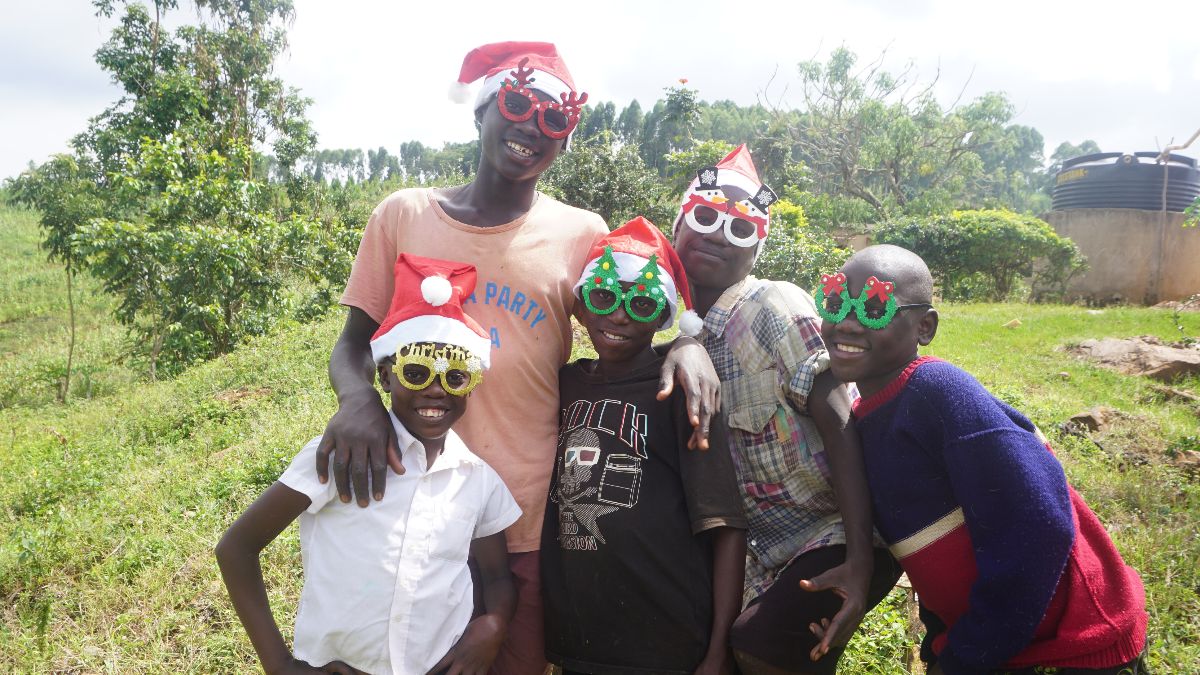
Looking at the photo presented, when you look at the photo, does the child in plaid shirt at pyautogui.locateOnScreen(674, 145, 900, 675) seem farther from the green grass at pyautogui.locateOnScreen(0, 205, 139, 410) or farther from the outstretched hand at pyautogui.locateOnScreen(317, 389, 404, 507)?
the green grass at pyautogui.locateOnScreen(0, 205, 139, 410)

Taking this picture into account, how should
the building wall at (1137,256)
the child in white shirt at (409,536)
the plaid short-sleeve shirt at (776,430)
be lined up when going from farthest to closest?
the building wall at (1137,256) < the plaid short-sleeve shirt at (776,430) < the child in white shirt at (409,536)

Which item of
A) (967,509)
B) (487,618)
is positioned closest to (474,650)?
(487,618)

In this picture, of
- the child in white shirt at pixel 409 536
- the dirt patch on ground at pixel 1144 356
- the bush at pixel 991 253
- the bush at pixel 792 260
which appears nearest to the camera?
the child in white shirt at pixel 409 536

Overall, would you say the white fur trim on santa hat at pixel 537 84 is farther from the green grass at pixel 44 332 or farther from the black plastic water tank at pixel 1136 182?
the black plastic water tank at pixel 1136 182

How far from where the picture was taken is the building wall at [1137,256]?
12977 mm

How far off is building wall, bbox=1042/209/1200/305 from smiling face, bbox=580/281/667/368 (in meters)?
14.3

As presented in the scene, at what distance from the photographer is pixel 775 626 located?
1862 millimetres

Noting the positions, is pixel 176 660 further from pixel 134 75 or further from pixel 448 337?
pixel 134 75

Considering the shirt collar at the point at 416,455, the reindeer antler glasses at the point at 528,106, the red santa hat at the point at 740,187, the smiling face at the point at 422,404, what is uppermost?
the reindeer antler glasses at the point at 528,106

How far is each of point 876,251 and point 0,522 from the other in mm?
5700

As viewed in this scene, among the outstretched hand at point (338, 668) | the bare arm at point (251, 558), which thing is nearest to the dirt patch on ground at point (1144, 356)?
the outstretched hand at point (338, 668)

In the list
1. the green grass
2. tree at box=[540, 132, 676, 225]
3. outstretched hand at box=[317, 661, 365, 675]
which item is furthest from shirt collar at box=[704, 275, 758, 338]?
tree at box=[540, 132, 676, 225]

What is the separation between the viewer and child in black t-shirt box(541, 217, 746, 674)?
1.89m

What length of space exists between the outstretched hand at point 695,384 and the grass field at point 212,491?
1.66m
